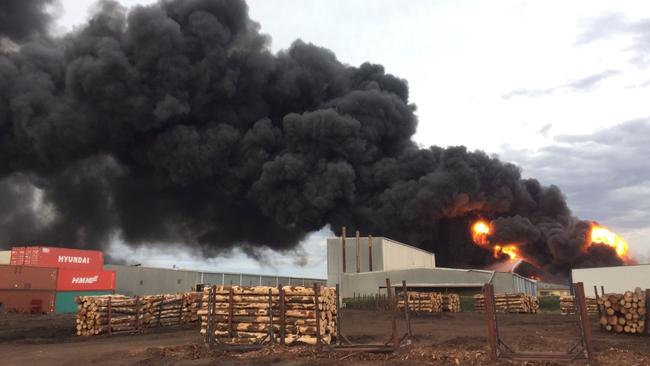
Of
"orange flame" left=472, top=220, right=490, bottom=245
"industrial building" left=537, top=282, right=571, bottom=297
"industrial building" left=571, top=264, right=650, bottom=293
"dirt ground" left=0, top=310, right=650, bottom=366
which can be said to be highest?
"orange flame" left=472, top=220, right=490, bottom=245

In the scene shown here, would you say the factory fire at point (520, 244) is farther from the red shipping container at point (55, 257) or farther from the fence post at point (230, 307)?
the fence post at point (230, 307)

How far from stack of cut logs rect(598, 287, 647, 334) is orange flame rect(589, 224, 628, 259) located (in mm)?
36702

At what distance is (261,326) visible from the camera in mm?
16203

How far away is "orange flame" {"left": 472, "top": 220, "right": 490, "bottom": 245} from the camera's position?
58.1 m

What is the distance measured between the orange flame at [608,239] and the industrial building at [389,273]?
9086mm

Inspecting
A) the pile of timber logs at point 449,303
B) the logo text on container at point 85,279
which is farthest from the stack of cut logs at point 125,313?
the pile of timber logs at point 449,303

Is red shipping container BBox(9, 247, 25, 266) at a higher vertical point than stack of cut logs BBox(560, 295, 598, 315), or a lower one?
higher

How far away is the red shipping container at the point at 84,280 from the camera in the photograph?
120ft

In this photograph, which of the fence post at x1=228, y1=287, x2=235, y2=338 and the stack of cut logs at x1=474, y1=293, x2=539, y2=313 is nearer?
the fence post at x1=228, y1=287, x2=235, y2=338

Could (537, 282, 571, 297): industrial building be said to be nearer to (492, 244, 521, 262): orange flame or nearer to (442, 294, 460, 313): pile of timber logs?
(492, 244, 521, 262): orange flame

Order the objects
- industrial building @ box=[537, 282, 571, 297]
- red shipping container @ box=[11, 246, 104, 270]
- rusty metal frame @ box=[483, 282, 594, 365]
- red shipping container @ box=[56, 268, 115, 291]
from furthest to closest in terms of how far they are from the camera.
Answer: industrial building @ box=[537, 282, 571, 297]
red shipping container @ box=[11, 246, 104, 270]
red shipping container @ box=[56, 268, 115, 291]
rusty metal frame @ box=[483, 282, 594, 365]

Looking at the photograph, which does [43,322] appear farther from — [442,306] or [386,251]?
[386,251]

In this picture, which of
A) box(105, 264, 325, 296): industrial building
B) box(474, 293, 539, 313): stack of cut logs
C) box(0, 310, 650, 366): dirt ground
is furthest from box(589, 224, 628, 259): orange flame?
box(0, 310, 650, 366): dirt ground

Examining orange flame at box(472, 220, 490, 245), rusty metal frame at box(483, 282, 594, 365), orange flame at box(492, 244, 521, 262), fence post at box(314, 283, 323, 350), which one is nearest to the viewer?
rusty metal frame at box(483, 282, 594, 365)
